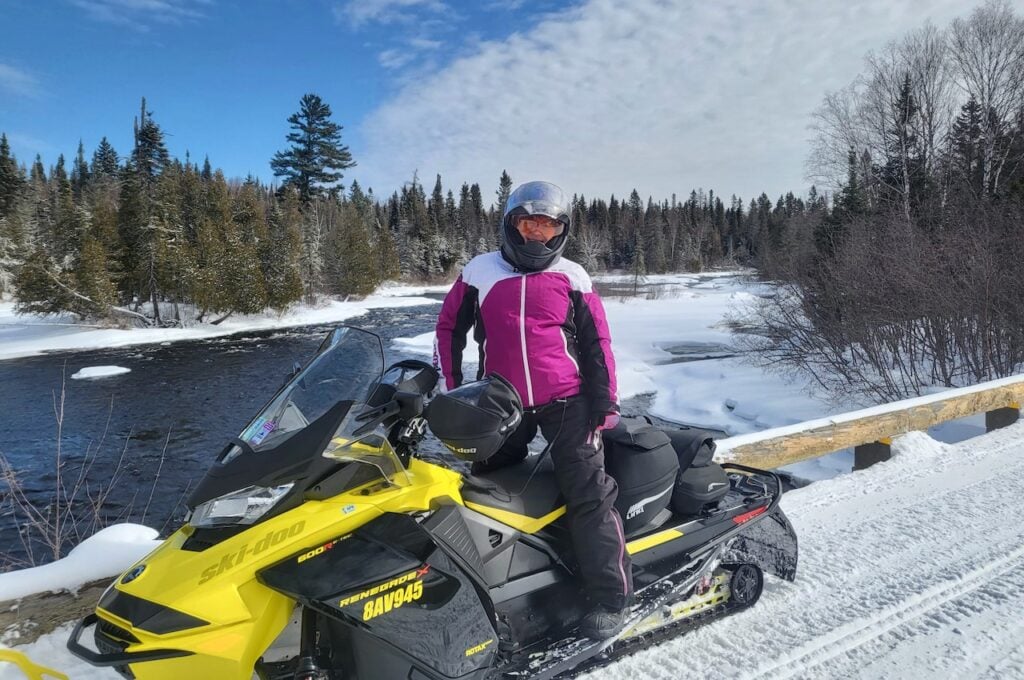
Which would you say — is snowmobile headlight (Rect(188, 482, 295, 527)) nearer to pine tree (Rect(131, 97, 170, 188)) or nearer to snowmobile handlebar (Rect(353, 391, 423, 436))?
snowmobile handlebar (Rect(353, 391, 423, 436))

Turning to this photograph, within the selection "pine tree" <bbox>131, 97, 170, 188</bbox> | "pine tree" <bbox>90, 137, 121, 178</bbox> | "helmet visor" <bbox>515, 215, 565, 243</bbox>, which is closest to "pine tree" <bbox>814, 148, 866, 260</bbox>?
"helmet visor" <bbox>515, 215, 565, 243</bbox>

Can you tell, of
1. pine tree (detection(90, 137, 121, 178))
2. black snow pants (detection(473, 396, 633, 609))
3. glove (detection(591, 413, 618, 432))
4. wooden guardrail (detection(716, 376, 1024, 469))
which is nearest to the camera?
black snow pants (detection(473, 396, 633, 609))

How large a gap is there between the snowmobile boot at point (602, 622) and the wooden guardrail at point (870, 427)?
1.85m

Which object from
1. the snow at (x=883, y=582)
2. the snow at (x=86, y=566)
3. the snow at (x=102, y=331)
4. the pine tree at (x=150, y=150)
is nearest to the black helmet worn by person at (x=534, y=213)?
the snow at (x=883, y=582)

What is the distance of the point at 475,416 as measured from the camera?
189cm

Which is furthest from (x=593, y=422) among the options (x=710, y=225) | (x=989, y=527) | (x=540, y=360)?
(x=710, y=225)

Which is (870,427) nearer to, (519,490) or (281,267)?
(519,490)

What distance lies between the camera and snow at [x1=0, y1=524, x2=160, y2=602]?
2.11m

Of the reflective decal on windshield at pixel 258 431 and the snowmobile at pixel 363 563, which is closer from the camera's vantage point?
the snowmobile at pixel 363 563

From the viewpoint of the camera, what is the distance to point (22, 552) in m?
5.55

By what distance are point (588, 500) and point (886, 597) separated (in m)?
1.64

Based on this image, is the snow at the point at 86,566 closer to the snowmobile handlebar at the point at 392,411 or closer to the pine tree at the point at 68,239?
the snowmobile handlebar at the point at 392,411

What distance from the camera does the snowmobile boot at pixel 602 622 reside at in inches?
87.1

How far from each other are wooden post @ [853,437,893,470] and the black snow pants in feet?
11.1
